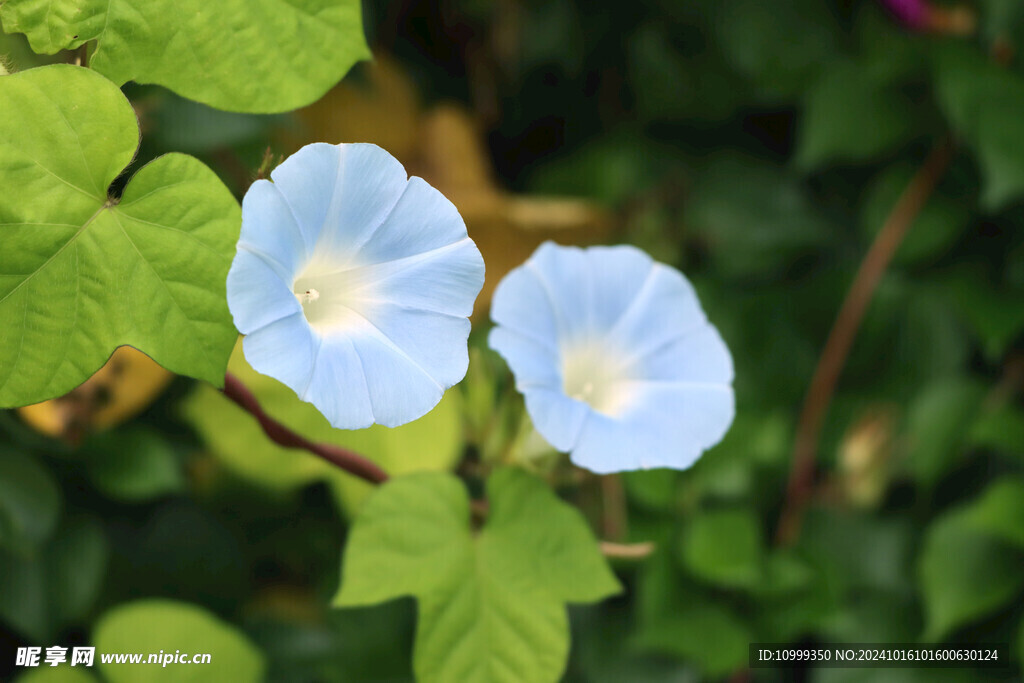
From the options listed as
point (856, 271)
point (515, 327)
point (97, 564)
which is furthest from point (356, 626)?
point (856, 271)

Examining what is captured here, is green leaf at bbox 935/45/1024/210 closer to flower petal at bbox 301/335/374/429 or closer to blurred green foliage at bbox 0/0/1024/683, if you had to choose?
blurred green foliage at bbox 0/0/1024/683

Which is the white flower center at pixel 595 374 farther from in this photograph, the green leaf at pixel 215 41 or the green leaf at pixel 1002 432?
the green leaf at pixel 1002 432

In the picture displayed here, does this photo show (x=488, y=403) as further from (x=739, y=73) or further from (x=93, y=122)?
(x=739, y=73)

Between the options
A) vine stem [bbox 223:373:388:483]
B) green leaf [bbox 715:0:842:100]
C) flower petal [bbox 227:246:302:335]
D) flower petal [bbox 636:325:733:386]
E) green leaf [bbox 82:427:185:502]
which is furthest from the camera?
green leaf [bbox 715:0:842:100]

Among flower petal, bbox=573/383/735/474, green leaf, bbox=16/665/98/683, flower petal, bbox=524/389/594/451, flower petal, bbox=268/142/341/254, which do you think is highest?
flower petal, bbox=268/142/341/254

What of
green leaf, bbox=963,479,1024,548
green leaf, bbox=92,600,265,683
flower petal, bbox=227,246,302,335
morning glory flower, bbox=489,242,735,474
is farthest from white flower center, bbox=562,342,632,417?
green leaf, bbox=963,479,1024,548

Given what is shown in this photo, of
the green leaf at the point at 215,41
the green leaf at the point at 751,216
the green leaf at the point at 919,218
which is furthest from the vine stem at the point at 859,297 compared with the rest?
the green leaf at the point at 215,41
